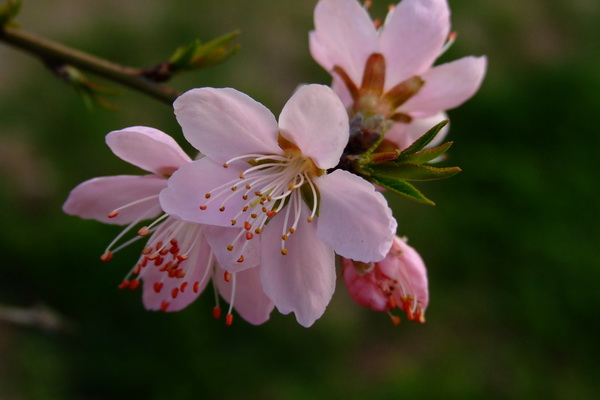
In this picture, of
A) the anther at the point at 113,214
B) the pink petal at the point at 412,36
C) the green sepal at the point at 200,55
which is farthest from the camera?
the green sepal at the point at 200,55

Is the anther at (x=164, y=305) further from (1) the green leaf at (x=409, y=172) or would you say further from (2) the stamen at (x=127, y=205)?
(1) the green leaf at (x=409, y=172)

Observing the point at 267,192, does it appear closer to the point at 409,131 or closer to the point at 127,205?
the point at 127,205

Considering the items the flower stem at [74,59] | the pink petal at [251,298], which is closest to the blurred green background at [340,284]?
the flower stem at [74,59]

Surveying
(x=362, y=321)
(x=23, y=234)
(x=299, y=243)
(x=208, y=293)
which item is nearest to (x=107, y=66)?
(x=299, y=243)

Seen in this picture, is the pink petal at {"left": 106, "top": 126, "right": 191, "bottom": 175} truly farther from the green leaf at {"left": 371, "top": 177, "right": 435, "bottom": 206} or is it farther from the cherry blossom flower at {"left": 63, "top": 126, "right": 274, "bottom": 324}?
the green leaf at {"left": 371, "top": 177, "right": 435, "bottom": 206}

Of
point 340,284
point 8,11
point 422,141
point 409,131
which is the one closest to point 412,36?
point 409,131

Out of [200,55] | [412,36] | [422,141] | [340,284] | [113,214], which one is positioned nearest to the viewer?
[422,141]
